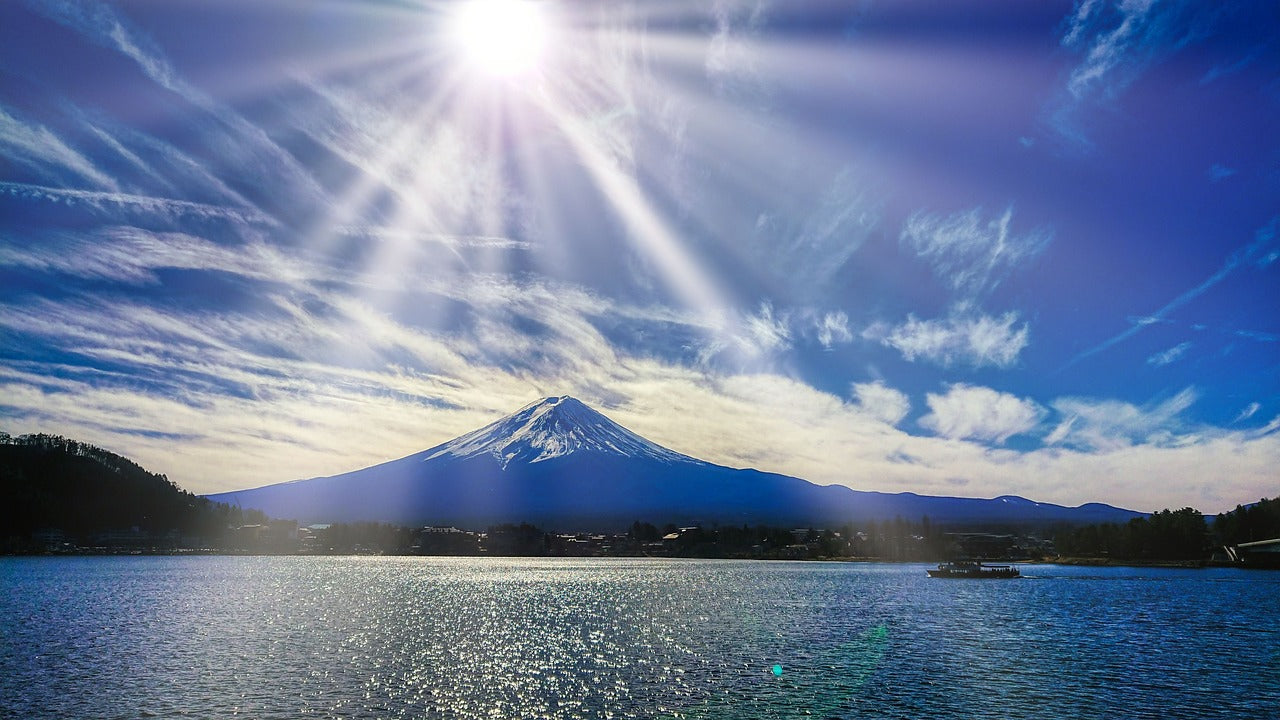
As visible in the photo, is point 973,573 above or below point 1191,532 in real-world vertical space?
below

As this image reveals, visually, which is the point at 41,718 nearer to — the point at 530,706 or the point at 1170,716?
the point at 530,706

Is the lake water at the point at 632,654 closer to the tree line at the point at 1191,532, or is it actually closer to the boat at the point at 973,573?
the boat at the point at 973,573

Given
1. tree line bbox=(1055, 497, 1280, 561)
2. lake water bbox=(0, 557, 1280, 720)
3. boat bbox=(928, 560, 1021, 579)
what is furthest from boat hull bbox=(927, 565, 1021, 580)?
tree line bbox=(1055, 497, 1280, 561)

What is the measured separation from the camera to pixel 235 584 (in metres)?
119

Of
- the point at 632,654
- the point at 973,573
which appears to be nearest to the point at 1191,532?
the point at 973,573

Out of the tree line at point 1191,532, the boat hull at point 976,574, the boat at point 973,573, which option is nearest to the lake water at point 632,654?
the boat hull at point 976,574

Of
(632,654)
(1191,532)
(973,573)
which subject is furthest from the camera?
(1191,532)

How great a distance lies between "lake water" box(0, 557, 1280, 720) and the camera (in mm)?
37750

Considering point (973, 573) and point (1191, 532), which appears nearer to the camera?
point (973, 573)

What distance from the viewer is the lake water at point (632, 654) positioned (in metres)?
37.8

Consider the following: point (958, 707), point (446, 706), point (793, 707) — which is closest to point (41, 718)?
point (446, 706)

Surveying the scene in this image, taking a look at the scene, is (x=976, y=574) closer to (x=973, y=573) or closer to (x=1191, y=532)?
(x=973, y=573)

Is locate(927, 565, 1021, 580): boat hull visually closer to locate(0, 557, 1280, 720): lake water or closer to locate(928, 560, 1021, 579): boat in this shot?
locate(928, 560, 1021, 579): boat

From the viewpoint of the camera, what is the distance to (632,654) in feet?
172
